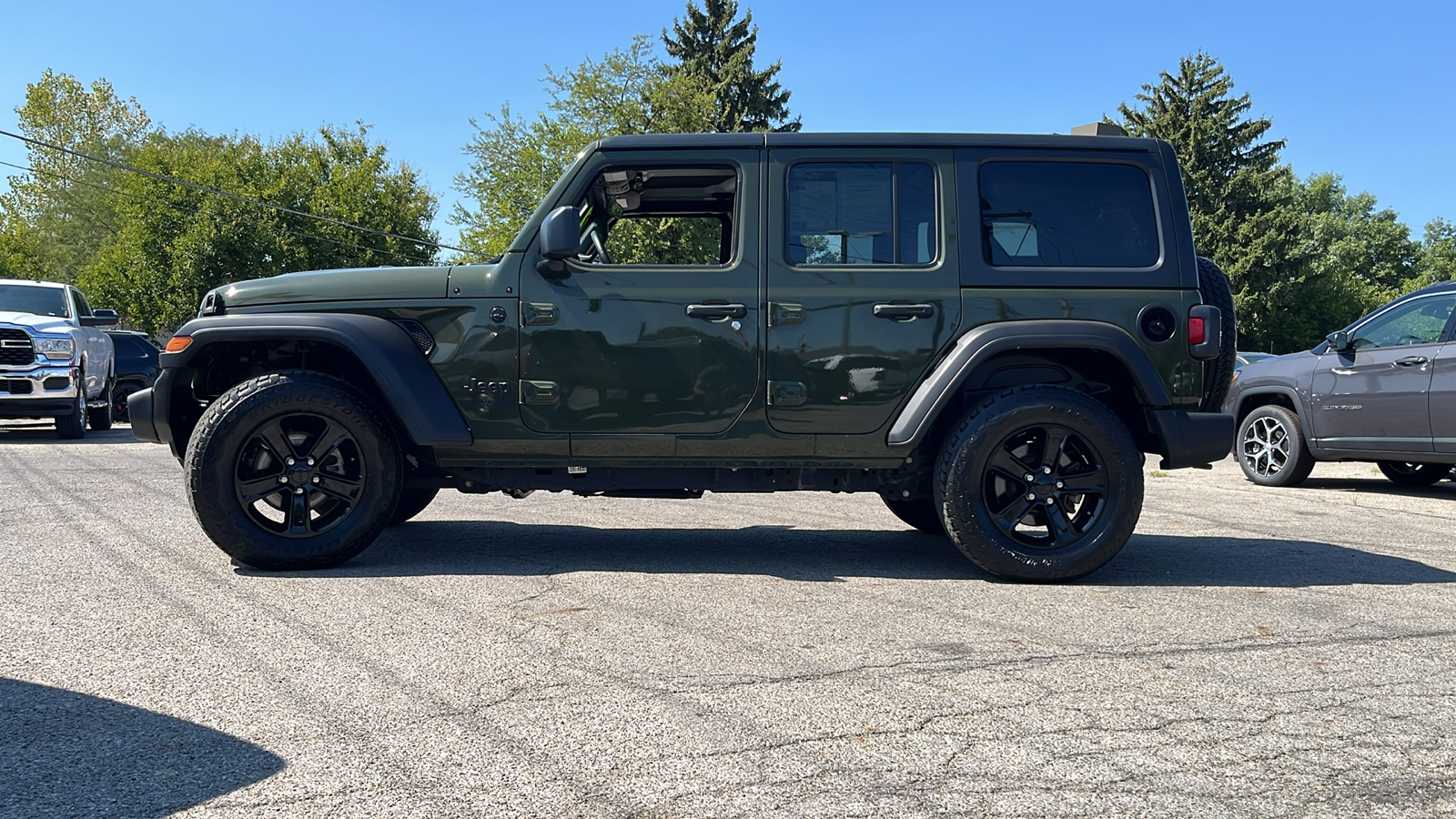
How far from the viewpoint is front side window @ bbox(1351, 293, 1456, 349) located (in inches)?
341

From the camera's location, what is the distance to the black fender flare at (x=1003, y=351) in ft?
16.6

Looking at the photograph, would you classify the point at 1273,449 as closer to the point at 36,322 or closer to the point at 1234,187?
the point at 36,322

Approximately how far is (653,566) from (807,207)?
1809 millimetres

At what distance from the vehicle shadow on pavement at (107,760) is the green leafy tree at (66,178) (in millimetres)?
Result: 58452

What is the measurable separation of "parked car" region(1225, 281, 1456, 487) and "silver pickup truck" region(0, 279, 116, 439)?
1282cm

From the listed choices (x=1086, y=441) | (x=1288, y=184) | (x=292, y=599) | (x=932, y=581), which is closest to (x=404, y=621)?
(x=292, y=599)

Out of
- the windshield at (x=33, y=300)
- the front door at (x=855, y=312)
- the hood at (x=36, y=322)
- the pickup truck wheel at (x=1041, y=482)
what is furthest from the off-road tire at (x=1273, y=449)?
the windshield at (x=33, y=300)

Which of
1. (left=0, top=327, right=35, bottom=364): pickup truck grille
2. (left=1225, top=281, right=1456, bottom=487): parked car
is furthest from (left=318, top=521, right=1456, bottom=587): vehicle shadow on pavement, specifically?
(left=0, top=327, right=35, bottom=364): pickup truck grille

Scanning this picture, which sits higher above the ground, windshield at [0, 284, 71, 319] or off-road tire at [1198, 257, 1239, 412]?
windshield at [0, 284, 71, 319]

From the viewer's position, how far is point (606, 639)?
3943 millimetres

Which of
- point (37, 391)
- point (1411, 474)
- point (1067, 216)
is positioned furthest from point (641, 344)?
point (37, 391)

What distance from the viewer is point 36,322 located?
14172 mm

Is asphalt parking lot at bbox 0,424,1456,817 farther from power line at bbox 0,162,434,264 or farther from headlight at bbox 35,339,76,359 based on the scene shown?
power line at bbox 0,162,434,264

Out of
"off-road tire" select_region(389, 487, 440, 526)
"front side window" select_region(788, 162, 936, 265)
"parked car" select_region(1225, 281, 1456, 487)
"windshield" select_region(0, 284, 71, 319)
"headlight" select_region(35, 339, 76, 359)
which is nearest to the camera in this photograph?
"front side window" select_region(788, 162, 936, 265)
